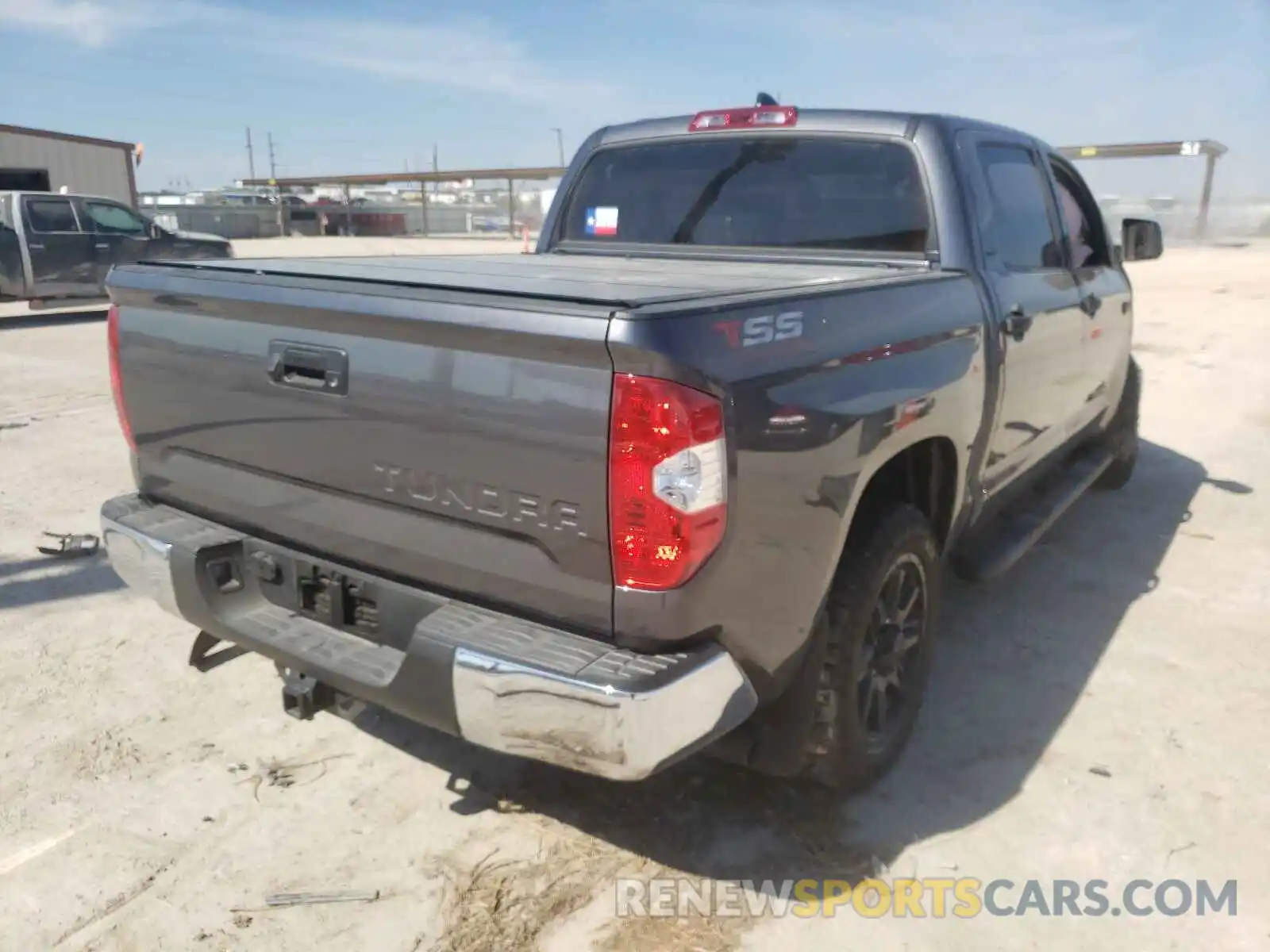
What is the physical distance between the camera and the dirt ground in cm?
251

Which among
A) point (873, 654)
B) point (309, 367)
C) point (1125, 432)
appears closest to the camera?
point (309, 367)

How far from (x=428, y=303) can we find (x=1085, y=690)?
2811mm

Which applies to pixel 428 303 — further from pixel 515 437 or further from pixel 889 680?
pixel 889 680

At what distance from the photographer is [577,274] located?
10.1ft

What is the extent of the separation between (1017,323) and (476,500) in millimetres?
2227

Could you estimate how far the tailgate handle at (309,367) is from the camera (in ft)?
8.02

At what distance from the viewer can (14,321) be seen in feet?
46.7

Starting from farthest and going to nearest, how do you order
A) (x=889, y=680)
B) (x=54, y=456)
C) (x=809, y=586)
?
(x=54, y=456) < (x=889, y=680) < (x=809, y=586)

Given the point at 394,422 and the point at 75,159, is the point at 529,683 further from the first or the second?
the point at 75,159

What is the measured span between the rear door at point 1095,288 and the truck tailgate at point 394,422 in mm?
3193

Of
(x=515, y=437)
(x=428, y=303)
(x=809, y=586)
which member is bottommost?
(x=809, y=586)

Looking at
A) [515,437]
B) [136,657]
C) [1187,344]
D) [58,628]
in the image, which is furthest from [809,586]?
[1187,344]

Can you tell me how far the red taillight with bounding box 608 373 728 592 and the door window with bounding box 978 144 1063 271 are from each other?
2112 mm

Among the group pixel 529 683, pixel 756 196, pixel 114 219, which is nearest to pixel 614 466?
pixel 529 683
